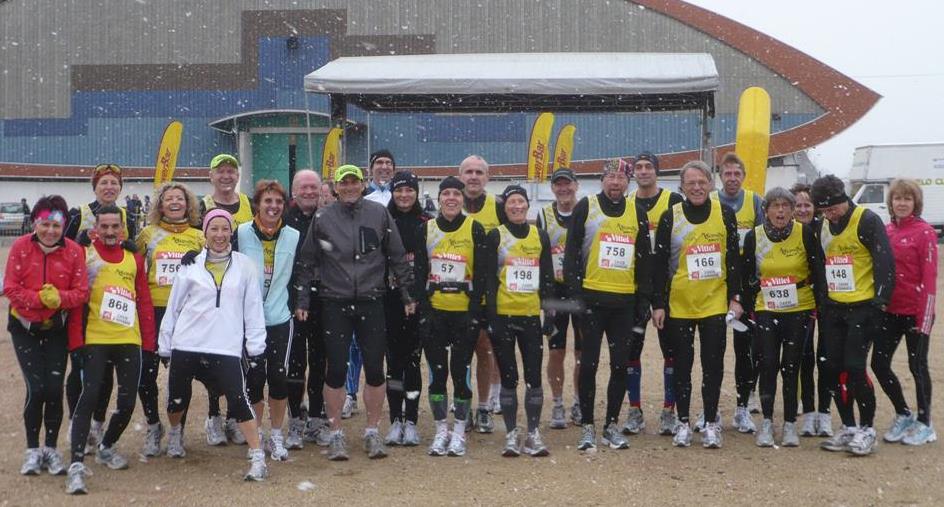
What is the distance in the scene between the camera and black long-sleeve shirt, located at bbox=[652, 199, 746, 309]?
585cm

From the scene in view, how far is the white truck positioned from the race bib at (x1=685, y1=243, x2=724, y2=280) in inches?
982

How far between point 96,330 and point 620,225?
3218mm

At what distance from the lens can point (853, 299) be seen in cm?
573

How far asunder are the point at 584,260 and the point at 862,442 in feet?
6.82

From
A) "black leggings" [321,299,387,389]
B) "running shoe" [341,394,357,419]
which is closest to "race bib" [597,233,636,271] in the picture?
"black leggings" [321,299,387,389]

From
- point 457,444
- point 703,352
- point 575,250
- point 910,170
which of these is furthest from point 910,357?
point 910,170

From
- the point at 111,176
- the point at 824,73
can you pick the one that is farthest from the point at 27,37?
the point at 111,176

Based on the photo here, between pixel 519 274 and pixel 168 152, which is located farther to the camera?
pixel 168 152

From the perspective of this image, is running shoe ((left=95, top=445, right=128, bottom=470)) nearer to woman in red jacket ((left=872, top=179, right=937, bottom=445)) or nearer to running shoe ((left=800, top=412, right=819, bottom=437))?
running shoe ((left=800, top=412, right=819, bottom=437))

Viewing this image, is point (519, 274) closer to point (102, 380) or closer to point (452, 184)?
point (452, 184)

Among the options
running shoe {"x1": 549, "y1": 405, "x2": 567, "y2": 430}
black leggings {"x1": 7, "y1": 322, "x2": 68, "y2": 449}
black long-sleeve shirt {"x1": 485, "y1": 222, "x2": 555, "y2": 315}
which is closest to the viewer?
black leggings {"x1": 7, "y1": 322, "x2": 68, "y2": 449}

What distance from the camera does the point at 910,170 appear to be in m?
28.8

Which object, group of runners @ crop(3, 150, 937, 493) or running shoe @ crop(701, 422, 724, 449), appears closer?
group of runners @ crop(3, 150, 937, 493)

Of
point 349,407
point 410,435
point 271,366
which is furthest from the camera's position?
point 349,407
